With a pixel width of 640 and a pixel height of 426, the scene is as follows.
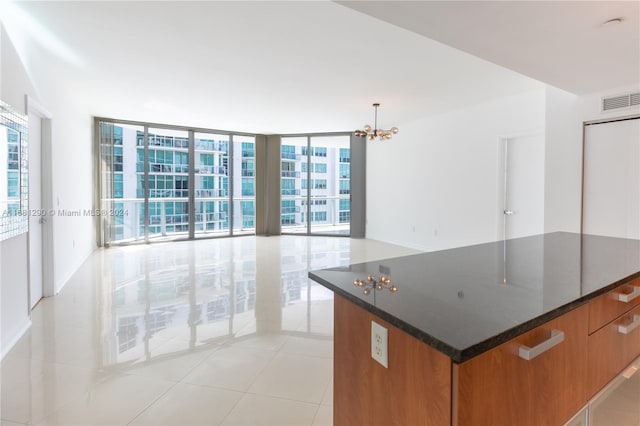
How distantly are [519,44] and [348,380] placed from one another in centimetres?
275

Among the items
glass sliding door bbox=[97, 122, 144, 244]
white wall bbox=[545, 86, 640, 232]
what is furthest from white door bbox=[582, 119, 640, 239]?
glass sliding door bbox=[97, 122, 144, 244]

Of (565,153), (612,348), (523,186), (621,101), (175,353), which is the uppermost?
(621,101)

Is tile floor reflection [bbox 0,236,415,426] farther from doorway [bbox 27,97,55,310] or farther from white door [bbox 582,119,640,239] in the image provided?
white door [bbox 582,119,640,239]

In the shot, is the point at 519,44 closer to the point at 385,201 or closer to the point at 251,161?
the point at 385,201

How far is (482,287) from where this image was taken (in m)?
1.23

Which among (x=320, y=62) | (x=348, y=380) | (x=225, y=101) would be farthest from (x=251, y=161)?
(x=348, y=380)

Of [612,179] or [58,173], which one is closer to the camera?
[612,179]

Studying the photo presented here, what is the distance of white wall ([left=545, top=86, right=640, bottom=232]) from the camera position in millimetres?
4000

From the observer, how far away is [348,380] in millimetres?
1203

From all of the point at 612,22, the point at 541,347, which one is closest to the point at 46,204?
the point at 541,347

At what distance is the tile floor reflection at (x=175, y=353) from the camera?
1867 mm

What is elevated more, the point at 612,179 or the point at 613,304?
the point at 612,179

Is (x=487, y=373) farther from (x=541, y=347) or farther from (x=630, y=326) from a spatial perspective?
(x=630, y=326)

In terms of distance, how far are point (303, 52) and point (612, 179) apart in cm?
383
